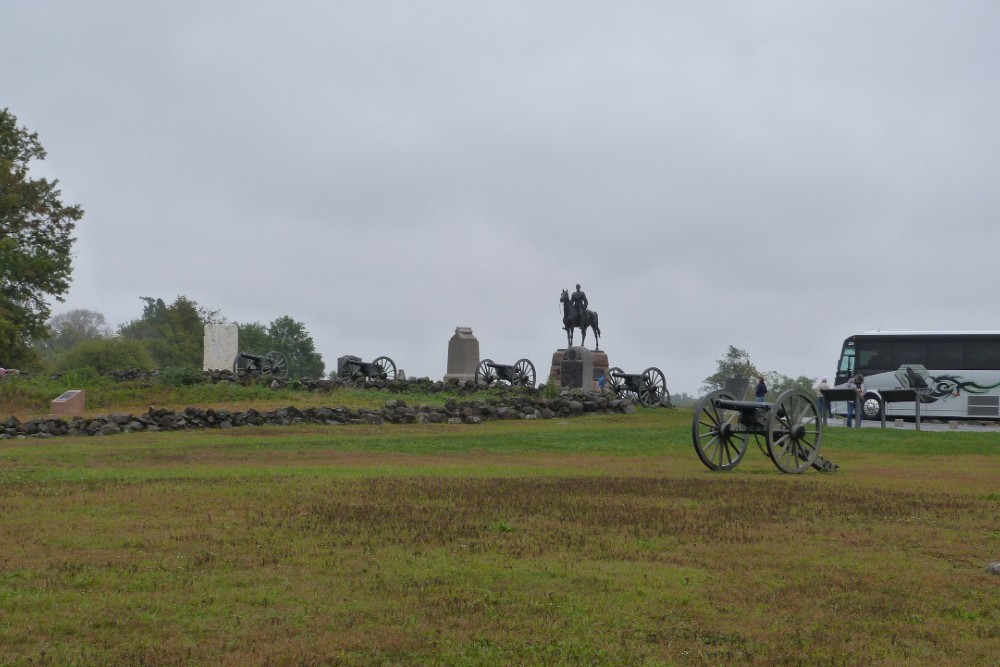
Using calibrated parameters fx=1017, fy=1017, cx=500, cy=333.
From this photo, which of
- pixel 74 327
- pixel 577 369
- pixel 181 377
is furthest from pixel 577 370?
pixel 74 327

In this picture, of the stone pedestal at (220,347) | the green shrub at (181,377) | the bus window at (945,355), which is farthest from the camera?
the stone pedestal at (220,347)

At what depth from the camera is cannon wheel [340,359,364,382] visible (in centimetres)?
3797

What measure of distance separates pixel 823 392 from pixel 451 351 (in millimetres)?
16151

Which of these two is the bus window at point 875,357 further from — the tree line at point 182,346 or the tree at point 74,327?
the tree at point 74,327

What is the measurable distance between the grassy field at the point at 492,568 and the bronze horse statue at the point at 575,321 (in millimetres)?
24939

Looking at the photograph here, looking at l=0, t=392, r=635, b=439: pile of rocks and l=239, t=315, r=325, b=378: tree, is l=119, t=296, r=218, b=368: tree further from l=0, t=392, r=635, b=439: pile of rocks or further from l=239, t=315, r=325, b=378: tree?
l=0, t=392, r=635, b=439: pile of rocks

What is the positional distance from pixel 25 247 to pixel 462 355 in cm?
2006

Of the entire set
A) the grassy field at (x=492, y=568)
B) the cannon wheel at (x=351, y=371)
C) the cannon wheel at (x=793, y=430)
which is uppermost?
the cannon wheel at (x=351, y=371)

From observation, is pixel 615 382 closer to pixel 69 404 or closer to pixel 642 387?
pixel 642 387

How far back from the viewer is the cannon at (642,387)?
35781 millimetres

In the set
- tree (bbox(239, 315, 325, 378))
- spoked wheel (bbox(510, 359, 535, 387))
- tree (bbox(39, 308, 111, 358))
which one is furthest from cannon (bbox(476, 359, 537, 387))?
tree (bbox(39, 308, 111, 358))

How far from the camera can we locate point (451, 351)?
39844mm

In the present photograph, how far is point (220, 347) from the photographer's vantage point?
40594 mm

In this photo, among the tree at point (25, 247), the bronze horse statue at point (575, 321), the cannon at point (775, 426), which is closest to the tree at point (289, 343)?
the tree at point (25, 247)
